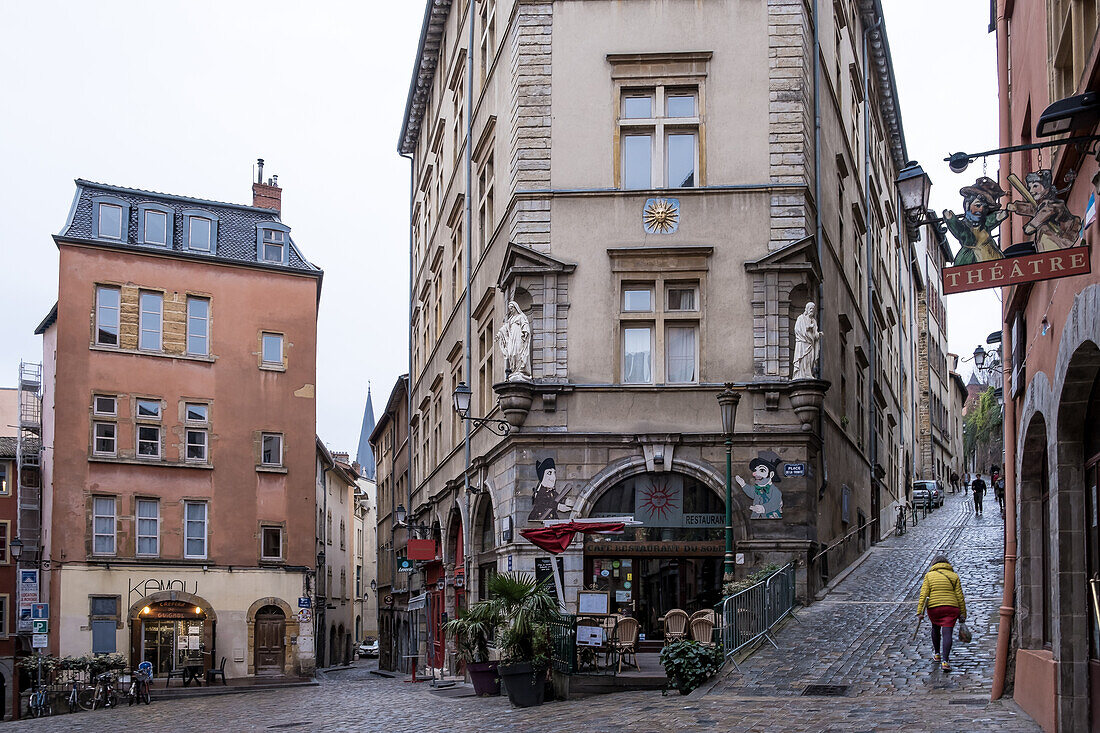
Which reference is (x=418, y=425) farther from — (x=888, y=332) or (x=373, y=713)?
(x=373, y=713)

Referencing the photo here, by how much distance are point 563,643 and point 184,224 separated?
29495 millimetres

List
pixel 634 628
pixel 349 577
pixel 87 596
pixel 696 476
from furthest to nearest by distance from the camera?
pixel 349 577, pixel 87 596, pixel 696 476, pixel 634 628

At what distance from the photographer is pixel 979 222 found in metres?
11.2

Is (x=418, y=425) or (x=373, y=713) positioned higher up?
(x=418, y=425)

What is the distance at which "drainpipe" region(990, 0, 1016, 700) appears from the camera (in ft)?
49.9

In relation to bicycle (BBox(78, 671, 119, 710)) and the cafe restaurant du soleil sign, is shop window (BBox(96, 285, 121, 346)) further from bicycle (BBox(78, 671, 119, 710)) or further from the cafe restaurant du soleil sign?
the cafe restaurant du soleil sign

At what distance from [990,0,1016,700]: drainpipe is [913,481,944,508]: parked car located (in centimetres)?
3483

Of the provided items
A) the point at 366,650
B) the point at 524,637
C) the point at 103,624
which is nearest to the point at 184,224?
the point at 103,624

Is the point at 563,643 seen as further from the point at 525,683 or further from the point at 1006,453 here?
the point at 1006,453

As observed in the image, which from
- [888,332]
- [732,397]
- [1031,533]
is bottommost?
[1031,533]

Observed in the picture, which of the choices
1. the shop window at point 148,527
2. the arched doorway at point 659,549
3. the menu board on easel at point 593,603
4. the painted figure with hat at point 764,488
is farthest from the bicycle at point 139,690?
the painted figure with hat at point 764,488

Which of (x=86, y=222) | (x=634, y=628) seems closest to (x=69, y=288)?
(x=86, y=222)

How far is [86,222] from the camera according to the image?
42.5 m

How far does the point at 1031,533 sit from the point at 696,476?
10145mm
